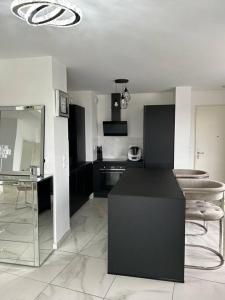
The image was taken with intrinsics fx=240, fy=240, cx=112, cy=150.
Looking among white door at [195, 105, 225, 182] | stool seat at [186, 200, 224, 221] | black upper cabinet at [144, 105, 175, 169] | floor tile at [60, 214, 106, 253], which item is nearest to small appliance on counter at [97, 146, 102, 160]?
black upper cabinet at [144, 105, 175, 169]

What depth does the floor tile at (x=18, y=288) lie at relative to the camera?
6.96ft

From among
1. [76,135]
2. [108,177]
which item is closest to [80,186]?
[76,135]

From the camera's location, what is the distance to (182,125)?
4586 millimetres

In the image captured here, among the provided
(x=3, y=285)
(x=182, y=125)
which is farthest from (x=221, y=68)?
(x=3, y=285)

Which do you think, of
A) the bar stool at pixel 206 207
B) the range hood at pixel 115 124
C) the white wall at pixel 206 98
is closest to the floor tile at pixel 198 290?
the bar stool at pixel 206 207

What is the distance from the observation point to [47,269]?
101 inches

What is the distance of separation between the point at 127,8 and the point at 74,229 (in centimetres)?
300

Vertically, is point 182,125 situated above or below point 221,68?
below

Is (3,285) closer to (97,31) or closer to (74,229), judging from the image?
(74,229)

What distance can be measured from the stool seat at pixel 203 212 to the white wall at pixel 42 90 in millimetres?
1591

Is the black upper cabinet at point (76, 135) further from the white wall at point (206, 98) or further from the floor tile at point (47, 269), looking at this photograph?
the white wall at point (206, 98)

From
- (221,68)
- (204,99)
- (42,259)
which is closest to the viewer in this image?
(42,259)

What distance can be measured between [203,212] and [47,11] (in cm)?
246

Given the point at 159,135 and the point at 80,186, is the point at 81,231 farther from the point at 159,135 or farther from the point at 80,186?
the point at 159,135
